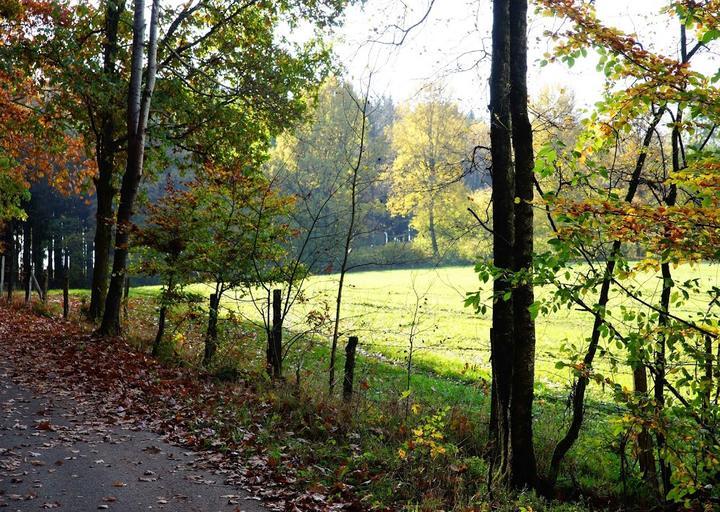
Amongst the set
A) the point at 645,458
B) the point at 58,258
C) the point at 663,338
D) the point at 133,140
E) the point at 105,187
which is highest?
the point at 133,140

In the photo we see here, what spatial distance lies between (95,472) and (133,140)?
9415 millimetres

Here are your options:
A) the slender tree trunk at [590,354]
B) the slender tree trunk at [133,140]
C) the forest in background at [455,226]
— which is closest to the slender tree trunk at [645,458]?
the forest in background at [455,226]

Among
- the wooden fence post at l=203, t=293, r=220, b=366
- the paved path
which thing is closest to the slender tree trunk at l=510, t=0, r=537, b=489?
the paved path

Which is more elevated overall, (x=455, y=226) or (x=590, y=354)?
(x=455, y=226)

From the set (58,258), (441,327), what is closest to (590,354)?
(441,327)

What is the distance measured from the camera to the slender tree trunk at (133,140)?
13469mm

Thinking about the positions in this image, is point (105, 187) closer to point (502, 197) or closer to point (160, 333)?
point (160, 333)

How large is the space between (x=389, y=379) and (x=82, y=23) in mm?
13126

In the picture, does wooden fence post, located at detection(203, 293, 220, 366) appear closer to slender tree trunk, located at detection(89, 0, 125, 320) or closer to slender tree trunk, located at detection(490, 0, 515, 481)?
slender tree trunk, located at detection(89, 0, 125, 320)

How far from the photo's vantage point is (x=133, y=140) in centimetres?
1406

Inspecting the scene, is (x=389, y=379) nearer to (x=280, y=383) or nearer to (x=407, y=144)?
(x=280, y=383)

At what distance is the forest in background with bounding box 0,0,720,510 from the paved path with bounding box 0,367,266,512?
139cm

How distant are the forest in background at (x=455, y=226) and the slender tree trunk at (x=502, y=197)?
0.08 ft

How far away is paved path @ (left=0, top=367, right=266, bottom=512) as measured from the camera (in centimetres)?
580
